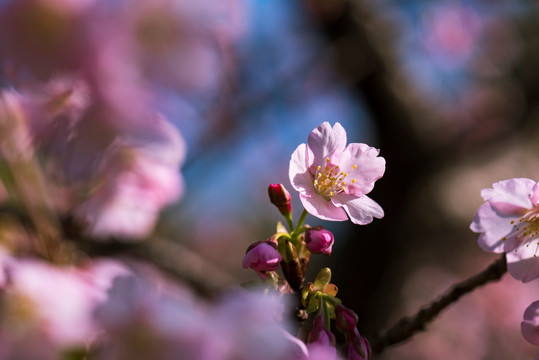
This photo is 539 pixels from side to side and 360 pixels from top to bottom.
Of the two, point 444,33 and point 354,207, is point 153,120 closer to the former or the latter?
point 354,207

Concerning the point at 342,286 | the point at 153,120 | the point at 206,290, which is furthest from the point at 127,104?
the point at 342,286

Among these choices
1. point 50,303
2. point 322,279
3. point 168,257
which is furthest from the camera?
point 168,257

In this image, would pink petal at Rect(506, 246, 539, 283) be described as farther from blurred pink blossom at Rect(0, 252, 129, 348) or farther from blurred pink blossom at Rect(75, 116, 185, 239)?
blurred pink blossom at Rect(75, 116, 185, 239)

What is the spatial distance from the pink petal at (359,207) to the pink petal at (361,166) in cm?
1

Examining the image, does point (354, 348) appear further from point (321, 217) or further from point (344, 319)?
point (321, 217)

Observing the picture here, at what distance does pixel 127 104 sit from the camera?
25.0 inches

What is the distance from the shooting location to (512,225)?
2.44ft

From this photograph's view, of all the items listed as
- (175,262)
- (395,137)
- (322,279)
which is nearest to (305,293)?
(322,279)

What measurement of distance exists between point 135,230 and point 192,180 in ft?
4.40

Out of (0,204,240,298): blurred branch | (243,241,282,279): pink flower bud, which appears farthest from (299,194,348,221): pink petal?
(0,204,240,298): blurred branch

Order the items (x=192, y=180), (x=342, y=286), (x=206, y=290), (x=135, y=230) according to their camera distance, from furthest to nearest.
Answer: (x=342, y=286), (x=192, y=180), (x=206, y=290), (x=135, y=230)

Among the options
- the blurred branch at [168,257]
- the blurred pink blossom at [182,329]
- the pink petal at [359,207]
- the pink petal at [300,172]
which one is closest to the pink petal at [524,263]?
the pink petal at [359,207]

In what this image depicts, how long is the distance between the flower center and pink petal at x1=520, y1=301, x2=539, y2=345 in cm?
29

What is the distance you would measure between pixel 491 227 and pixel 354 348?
263 millimetres
